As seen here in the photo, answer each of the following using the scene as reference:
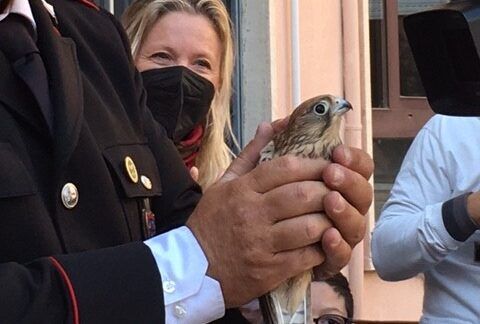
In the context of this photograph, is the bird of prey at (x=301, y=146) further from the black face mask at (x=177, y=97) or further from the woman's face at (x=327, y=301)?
the woman's face at (x=327, y=301)

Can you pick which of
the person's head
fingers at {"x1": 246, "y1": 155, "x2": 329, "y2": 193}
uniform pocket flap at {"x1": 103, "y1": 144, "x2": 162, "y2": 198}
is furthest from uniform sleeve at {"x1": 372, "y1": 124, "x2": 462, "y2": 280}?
fingers at {"x1": 246, "y1": 155, "x2": 329, "y2": 193}

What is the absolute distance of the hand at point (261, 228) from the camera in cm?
140

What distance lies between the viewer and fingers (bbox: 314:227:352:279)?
56.5 inches

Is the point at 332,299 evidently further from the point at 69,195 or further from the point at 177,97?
the point at 69,195

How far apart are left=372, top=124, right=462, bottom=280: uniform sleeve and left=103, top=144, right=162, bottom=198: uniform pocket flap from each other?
1402mm

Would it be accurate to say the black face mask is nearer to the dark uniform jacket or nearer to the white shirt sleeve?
the dark uniform jacket

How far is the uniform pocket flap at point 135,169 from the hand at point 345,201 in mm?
270

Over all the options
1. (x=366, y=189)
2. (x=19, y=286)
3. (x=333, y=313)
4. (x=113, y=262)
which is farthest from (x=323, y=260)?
(x=333, y=313)

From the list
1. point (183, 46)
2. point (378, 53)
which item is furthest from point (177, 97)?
point (378, 53)

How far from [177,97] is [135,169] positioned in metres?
1.21

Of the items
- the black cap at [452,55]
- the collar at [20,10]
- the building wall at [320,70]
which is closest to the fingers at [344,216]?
the collar at [20,10]

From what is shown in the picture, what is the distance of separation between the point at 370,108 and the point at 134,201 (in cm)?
411

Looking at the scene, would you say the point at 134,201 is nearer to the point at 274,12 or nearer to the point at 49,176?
the point at 49,176

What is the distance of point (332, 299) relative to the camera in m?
3.23
